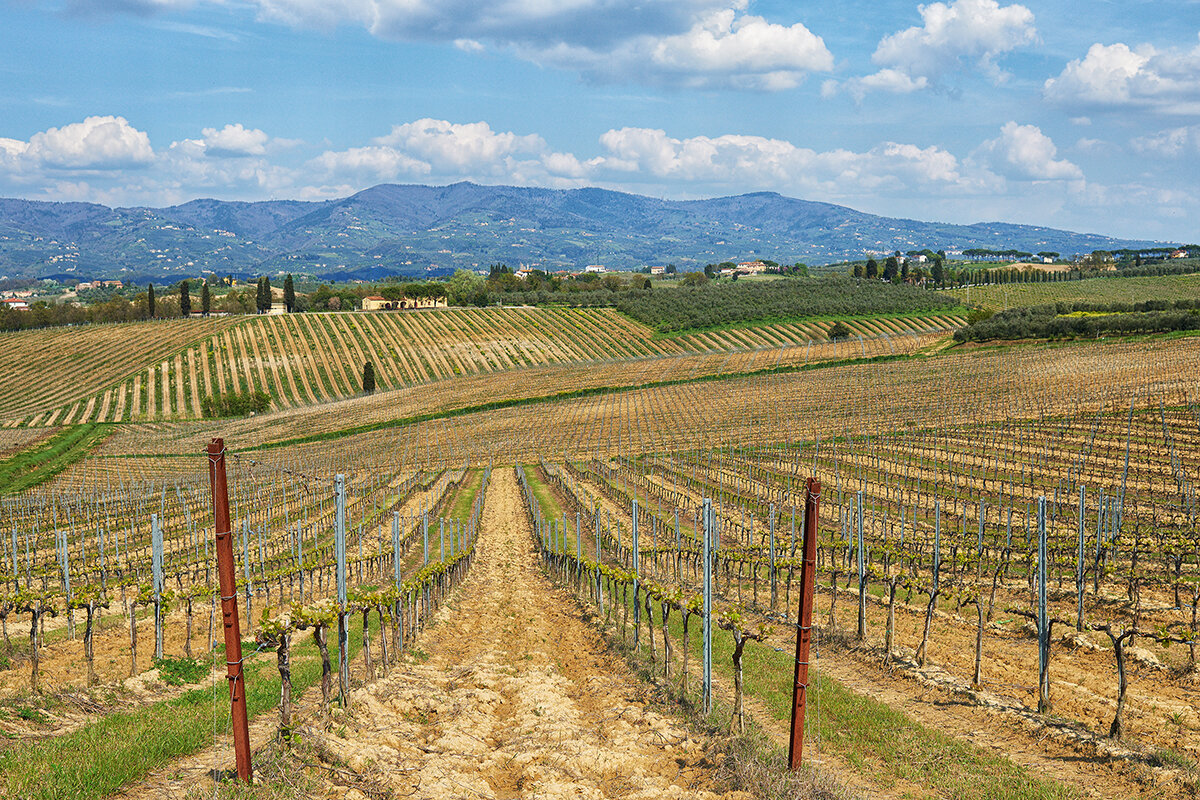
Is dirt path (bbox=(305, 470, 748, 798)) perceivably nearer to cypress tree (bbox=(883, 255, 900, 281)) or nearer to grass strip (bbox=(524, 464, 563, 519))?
grass strip (bbox=(524, 464, 563, 519))

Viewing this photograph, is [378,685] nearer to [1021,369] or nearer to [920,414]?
[920,414]

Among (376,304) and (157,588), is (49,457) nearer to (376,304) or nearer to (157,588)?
(157,588)

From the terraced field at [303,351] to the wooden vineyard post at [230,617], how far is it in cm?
8569

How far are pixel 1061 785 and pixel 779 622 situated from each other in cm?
940

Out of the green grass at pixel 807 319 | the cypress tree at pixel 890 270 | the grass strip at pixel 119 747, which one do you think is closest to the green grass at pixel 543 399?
the green grass at pixel 807 319

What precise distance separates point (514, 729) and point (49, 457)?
211 feet

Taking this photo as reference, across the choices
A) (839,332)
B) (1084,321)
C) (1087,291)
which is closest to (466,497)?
(1084,321)

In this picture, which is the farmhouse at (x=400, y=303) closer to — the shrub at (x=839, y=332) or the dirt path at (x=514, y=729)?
the shrub at (x=839, y=332)

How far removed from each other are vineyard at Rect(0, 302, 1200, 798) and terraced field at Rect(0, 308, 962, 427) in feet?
49.5

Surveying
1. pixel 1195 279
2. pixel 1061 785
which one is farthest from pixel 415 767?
pixel 1195 279

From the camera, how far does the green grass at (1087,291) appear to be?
133875 mm

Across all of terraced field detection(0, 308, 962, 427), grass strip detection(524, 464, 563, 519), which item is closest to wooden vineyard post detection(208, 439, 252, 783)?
grass strip detection(524, 464, 563, 519)

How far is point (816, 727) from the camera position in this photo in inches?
506

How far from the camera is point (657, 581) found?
22.7 metres
